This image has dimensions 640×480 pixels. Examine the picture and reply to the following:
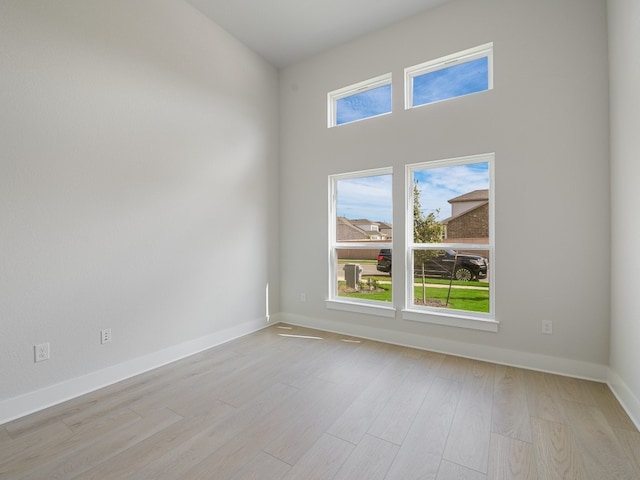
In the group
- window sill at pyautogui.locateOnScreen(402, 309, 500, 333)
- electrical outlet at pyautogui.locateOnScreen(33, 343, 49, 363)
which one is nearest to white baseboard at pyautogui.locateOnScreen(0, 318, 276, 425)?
electrical outlet at pyautogui.locateOnScreen(33, 343, 49, 363)

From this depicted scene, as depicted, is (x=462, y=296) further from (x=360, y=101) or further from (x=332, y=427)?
(x=360, y=101)

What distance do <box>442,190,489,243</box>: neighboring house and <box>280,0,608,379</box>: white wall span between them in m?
0.17

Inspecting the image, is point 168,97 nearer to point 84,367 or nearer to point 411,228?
point 84,367

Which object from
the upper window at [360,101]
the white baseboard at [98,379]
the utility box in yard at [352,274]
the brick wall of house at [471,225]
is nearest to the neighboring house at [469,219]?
the brick wall of house at [471,225]

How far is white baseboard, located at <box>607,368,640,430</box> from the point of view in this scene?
6.38 feet

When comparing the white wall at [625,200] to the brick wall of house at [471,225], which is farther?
the brick wall of house at [471,225]

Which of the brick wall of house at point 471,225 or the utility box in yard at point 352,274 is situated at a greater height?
the brick wall of house at point 471,225

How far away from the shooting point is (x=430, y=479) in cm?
151

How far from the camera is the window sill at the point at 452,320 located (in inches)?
115

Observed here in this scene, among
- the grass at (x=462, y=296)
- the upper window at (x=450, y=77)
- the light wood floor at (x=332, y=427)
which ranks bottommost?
the light wood floor at (x=332, y=427)

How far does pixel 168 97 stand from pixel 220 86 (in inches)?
28.7

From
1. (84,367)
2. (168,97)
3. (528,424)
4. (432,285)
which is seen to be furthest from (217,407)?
(168,97)

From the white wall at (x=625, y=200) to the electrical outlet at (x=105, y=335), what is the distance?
3.83 meters

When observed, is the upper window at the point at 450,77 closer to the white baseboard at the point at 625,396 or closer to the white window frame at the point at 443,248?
the white window frame at the point at 443,248
